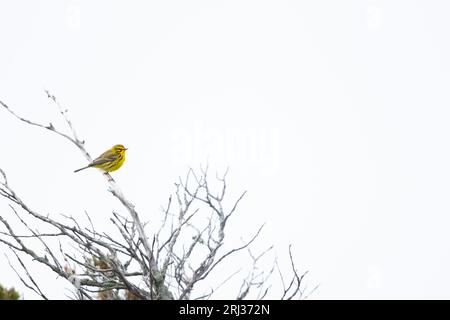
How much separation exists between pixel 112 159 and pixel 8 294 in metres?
6.02

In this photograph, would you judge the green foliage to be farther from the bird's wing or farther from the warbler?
the bird's wing

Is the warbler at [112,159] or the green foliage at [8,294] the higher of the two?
the warbler at [112,159]

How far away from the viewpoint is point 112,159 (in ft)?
38.5

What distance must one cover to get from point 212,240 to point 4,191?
158cm

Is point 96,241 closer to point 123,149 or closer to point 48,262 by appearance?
point 48,262

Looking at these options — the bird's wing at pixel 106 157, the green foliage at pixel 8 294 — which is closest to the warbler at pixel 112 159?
the bird's wing at pixel 106 157

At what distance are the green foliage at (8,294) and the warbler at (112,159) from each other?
499 centimetres

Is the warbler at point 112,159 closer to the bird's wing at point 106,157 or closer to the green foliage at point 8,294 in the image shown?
the bird's wing at point 106,157

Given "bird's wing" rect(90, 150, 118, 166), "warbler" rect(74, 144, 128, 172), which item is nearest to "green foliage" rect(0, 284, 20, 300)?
"warbler" rect(74, 144, 128, 172)

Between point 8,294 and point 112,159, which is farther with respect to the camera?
point 112,159

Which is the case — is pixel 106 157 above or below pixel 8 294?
above

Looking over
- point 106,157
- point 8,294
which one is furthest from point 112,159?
point 8,294

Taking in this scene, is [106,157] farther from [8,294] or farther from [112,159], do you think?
[8,294]

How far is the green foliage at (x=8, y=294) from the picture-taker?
5730mm
